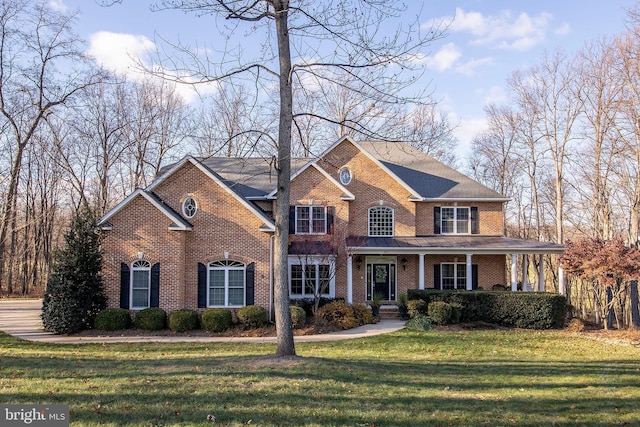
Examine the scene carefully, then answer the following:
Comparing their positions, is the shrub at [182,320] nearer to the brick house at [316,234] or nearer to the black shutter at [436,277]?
the brick house at [316,234]

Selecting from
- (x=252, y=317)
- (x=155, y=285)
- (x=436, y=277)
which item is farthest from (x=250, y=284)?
(x=436, y=277)

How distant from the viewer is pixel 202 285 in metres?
17.4

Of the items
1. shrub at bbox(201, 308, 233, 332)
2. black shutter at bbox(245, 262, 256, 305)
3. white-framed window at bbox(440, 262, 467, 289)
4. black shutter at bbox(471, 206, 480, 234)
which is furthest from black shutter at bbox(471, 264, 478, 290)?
shrub at bbox(201, 308, 233, 332)

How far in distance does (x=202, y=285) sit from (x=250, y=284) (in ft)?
5.58

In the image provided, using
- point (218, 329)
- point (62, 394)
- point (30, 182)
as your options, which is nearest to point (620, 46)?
point (218, 329)

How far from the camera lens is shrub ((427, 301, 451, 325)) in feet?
57.8

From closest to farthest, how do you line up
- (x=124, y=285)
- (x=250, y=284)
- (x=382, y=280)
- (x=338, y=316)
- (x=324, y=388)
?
1. (x=324, y=388)
2. (x=124, y=285)
3. (x=338, y=316)
4. (x=250, y=284)
5. (x=382, y=280)

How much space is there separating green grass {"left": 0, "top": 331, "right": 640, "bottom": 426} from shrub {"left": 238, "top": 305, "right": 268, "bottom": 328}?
391 cm

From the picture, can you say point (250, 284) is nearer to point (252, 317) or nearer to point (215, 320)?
point (252, 317)

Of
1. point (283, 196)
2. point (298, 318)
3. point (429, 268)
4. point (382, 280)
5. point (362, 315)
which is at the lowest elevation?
point (362, 315)

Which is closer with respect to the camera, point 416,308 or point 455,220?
point 416,308

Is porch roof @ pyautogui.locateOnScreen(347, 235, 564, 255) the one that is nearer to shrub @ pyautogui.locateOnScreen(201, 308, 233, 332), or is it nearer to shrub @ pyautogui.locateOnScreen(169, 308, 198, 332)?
shrub @ pyautogui.locateOnScreen(201, 308, 233, 332)

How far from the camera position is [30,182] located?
39.4 meters

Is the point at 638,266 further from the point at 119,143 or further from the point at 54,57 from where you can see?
the point at 119,143
